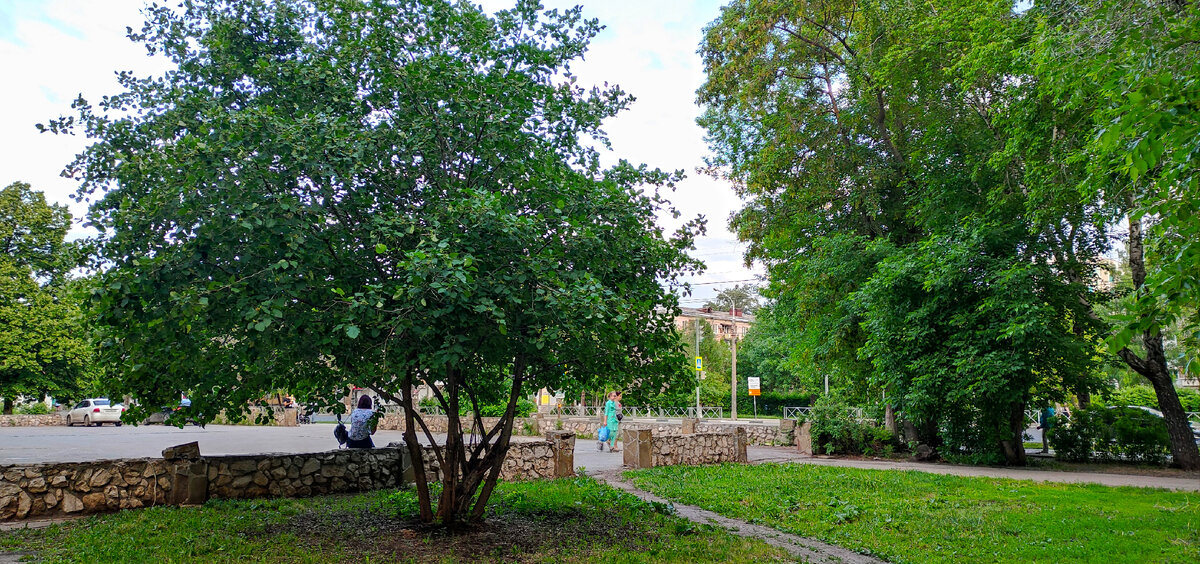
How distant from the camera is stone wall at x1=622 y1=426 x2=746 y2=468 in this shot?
15.2 meters

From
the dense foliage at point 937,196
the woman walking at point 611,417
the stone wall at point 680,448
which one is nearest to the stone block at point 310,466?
the stone wall at point 680,448

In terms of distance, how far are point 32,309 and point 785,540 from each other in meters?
36.4

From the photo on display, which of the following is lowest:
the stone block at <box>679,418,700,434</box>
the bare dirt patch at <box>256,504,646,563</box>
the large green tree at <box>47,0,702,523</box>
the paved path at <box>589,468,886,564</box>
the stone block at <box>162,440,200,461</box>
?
the paved path at <box>589,468,886,564</box>

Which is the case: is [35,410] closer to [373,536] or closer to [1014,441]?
[373,536]

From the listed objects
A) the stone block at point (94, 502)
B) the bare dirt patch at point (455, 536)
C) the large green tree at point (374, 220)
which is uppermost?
the large green tree at point (374, 220)

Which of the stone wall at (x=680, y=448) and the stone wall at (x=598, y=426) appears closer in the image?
the stone wall at (x=680, y=448)

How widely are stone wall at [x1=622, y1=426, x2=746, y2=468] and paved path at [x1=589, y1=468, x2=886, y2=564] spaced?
195 inches

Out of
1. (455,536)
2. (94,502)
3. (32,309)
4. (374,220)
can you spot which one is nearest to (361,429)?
(94,502)

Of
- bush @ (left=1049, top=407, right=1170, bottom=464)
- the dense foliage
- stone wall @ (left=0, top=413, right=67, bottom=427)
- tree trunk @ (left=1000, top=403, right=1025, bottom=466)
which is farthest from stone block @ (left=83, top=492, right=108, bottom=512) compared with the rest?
stone wall @ (left=0, top=413, right=67, bottom=427)

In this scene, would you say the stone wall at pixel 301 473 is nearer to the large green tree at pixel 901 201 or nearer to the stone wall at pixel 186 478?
the stone wall at pixel 186 478

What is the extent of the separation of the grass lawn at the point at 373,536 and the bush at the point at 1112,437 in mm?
13200

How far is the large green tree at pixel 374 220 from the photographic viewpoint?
226 inches

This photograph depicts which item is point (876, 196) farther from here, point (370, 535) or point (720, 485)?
point (370, 535)

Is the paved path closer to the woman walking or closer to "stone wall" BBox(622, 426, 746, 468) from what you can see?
"stone wall" BBox(622, 426, 746, 468)
